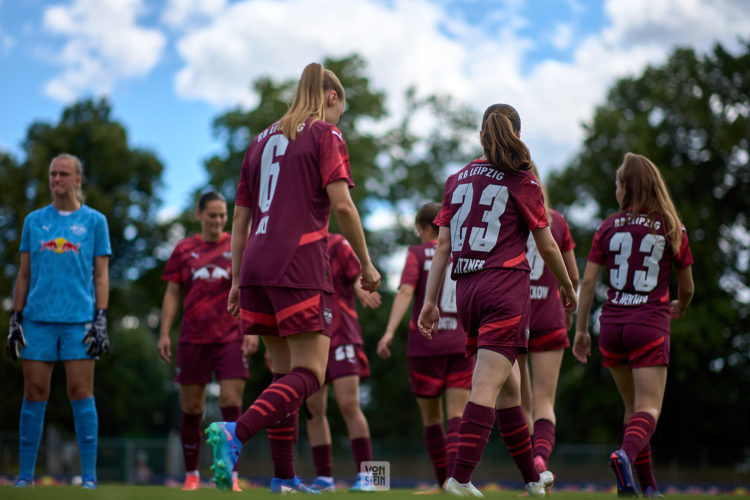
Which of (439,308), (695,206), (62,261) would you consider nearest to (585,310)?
(439,308)

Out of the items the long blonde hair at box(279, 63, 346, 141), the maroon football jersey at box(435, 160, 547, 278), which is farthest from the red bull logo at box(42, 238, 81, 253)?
the maroon football jersey at box(435, 160, 547, 278)

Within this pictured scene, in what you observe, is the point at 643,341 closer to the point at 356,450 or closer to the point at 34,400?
the point at 356,450

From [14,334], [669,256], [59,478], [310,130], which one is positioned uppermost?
[310,130]

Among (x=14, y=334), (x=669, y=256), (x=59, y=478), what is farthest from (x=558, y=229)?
(x=59, y=478)

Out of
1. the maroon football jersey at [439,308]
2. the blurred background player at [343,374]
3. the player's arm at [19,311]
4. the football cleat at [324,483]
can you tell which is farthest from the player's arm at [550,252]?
the player's arm at [19,311]

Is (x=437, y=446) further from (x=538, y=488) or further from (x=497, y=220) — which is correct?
(x=497, y=220)

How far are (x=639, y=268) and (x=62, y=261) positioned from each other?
4713 mm

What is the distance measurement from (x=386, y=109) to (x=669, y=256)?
1172 inches

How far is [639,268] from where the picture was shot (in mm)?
6254

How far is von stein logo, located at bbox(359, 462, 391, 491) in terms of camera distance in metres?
6.16

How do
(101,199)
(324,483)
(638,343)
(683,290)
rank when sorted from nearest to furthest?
(638,343) < (683,290) < (324,483) < (101,199)

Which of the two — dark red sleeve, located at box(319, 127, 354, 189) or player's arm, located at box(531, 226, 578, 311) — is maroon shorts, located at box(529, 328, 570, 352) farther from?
dark red sleeve, located at box(319, 127, 354, 189)

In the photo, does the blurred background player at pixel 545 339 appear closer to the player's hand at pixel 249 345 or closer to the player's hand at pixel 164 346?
the player's hand at pixel 249 345

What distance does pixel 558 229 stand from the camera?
6.92m
